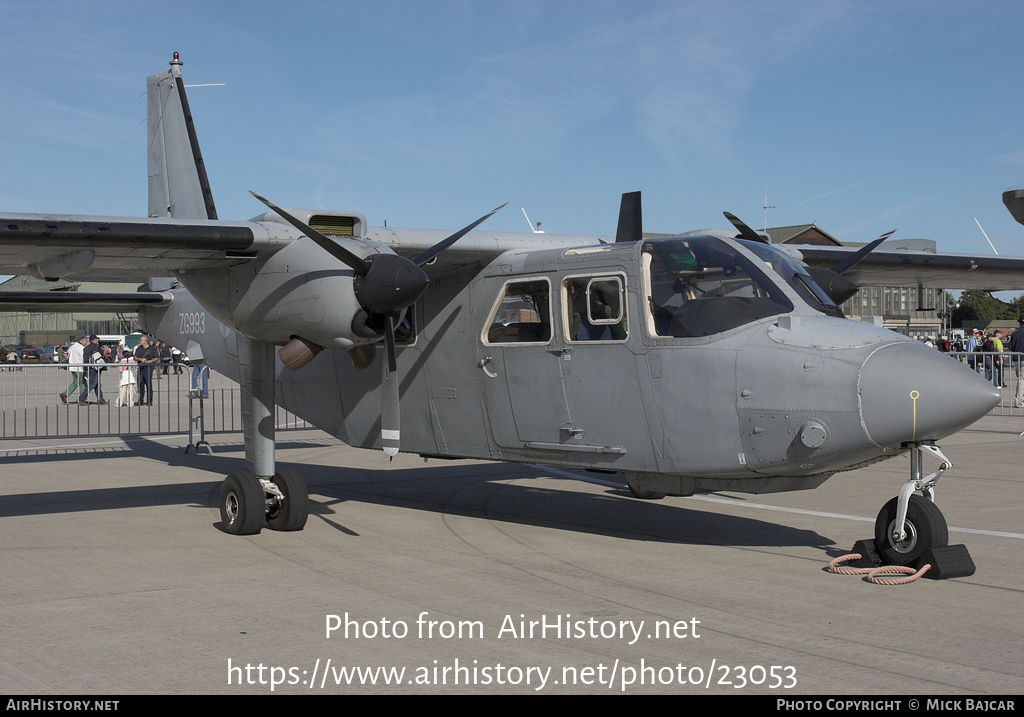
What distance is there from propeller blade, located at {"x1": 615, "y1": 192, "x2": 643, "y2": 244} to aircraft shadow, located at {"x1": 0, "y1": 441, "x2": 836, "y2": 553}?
276 cm

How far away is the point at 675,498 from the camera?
1077cm

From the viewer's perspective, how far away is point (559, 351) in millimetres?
8055

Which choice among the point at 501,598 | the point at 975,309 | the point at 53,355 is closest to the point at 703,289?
the point at 501,598

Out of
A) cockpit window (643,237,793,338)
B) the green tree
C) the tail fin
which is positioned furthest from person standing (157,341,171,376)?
the green tree

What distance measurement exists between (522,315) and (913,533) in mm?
3637

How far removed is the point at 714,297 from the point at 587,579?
233 centimetres

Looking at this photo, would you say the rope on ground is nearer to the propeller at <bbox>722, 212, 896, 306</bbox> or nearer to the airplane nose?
the airplane nose

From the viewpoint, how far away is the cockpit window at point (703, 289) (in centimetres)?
717

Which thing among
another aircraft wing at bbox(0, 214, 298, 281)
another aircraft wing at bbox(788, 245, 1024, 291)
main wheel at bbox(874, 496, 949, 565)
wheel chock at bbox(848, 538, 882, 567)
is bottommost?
wheel chock at bbox(848, 538, 882, 567)

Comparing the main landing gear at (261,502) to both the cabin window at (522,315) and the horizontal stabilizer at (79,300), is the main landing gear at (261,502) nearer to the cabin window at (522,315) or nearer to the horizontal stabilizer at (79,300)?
the cabin window at (522,315)

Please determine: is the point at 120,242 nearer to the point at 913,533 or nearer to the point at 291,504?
the point at 291,504

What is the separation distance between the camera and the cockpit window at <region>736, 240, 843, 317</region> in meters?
7.32

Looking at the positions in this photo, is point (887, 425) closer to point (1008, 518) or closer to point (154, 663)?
point (1008, 518)

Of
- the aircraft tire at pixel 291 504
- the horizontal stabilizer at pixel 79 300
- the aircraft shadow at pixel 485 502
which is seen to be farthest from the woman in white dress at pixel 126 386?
the aircraft tire at pixel 291 504
